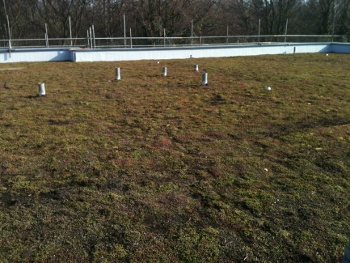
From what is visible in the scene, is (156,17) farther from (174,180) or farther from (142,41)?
(174,180)

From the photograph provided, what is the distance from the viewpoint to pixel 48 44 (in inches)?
832

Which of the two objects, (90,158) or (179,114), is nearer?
(90,158)

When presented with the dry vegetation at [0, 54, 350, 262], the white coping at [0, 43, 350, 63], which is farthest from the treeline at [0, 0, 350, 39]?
the dry vegetation at [0, 54, 350, 262]

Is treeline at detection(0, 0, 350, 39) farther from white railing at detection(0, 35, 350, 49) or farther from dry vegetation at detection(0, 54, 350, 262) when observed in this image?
dry vegetation at detection(0, 54, 350, 262)

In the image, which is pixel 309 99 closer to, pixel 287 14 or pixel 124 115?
pixel 124 115

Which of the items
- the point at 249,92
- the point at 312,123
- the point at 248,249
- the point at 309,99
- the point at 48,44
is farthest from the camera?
the point at 48,44

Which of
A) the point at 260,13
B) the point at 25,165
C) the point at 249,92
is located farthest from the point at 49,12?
the point at 25,165

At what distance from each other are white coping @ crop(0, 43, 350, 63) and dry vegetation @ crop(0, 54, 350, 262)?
11.1m

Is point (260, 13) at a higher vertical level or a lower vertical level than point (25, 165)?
higher

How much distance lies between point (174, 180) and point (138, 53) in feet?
55.9

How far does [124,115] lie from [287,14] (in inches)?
1590

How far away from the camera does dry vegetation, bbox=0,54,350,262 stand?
290 cm

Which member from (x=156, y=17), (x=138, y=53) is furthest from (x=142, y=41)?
(x=156, y=17)

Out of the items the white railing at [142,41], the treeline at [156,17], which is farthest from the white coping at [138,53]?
the treeline at [156,17]
